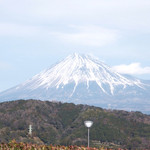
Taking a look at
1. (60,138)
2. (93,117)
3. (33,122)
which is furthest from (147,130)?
(33,122)

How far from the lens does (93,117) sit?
76875mm

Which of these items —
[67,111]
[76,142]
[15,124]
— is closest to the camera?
[76,142]

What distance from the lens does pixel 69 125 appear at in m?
76.2

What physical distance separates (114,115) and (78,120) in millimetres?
7095

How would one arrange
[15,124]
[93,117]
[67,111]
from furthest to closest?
[67,111] → [93,117] → [15,124]

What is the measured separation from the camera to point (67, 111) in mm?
81938

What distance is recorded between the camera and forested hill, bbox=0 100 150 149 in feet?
222

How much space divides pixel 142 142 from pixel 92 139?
27.3ft

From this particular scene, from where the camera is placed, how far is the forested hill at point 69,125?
67750mm

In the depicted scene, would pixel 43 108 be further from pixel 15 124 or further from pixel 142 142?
pixel 142 142

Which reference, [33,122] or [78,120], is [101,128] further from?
[33,122]

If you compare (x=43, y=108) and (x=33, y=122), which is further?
Result: (x=43, y=108)

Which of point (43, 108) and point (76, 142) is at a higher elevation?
point (43, 108)

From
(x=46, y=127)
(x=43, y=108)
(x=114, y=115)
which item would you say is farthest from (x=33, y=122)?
(x=114, y=115)
